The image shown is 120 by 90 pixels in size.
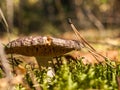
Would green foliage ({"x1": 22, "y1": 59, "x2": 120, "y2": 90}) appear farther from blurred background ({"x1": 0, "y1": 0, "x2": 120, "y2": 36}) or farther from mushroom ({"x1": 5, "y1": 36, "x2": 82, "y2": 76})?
blurred background ({"x1": 0, "y1": 0, "x2": 120, "y2": 36})

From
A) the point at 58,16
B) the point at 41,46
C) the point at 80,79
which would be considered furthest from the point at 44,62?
the point at 58,16

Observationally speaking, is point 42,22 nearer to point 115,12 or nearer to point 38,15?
point 38,15

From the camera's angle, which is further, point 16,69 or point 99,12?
point 99,12

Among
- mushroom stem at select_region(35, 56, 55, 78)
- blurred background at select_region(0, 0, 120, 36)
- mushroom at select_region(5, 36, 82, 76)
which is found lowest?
mushroom stem at select_region(35, 56, 55, 78)

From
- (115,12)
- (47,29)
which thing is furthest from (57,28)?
(115,12)

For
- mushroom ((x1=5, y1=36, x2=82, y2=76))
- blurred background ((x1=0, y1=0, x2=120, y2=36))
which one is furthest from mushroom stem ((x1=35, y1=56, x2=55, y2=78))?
blurred background ((x1=0, y1=0, x2=120, y2=36))

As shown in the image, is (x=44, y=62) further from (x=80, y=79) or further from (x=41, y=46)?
(x=80, y=79)

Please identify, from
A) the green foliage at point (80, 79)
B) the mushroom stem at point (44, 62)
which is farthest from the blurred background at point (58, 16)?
the green foliage at point (80, 79)
